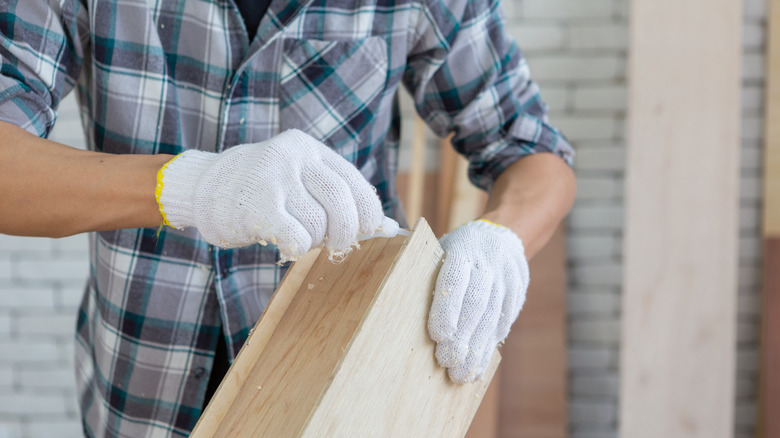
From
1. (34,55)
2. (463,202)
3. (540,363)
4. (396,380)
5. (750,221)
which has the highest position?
(34,55)

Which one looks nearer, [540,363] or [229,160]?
[229,160]

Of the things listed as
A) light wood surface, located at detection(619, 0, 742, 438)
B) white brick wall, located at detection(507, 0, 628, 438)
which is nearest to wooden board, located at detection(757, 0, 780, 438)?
light wood surface, located at detection(619, 0, 742, 438)

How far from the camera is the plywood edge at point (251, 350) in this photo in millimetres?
778

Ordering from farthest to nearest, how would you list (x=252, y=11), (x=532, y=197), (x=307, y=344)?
(x=532, y=197), (x=252, y=11), (x=307, y=344)

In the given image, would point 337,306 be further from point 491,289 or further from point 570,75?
point 570,75

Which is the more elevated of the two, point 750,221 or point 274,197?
point 274,197

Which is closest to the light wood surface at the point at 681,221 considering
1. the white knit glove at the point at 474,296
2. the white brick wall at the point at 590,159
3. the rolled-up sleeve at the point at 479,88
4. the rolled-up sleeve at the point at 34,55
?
the white brick wall at the point at 590,159

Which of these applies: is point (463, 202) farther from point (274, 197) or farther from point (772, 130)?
point (274, 197)

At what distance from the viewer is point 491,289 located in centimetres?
90

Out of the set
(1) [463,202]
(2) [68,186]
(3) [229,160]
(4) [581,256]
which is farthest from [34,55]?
(4) [581,256]

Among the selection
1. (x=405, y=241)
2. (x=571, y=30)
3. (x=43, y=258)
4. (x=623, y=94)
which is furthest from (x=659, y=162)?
(x=43, y=258)

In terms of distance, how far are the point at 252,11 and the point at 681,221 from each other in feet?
4.80

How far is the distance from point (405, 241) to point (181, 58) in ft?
1.49

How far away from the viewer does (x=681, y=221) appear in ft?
6.31
